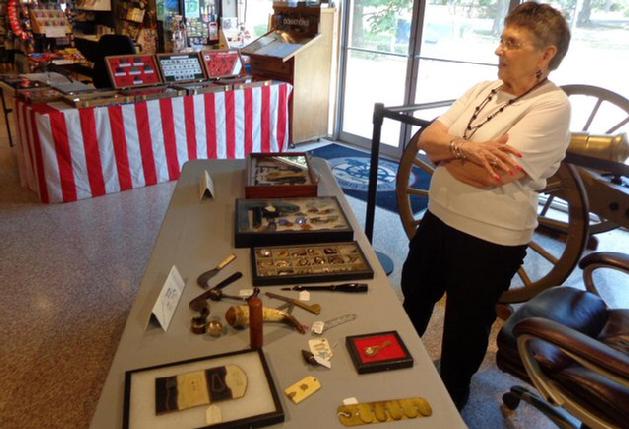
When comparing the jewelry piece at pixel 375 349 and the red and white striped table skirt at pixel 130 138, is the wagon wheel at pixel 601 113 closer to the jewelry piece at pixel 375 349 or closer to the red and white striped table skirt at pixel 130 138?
the jewelry piece at pixel 375 349

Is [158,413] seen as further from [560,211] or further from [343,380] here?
[560,211]

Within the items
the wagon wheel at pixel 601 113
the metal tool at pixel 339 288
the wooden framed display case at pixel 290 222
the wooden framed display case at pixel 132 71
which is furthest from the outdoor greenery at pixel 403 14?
the metal tool at pixel 339 288

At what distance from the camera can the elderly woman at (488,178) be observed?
126 centimetres

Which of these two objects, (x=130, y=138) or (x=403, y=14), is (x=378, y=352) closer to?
(x=130, y=138)

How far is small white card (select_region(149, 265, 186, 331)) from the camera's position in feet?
3.61

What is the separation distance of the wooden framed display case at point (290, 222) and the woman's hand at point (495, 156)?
1.39 ft

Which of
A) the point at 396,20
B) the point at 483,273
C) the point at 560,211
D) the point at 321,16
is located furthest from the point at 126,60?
the point at 560,211

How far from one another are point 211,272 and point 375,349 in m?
0.51

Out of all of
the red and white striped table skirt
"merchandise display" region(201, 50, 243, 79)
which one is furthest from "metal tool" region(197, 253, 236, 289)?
"merchandise display" region(201, 50, 243, 79)

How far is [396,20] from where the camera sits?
14.8 ft

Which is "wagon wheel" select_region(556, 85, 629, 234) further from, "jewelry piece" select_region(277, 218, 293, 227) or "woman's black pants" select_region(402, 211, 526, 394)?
"jewelry piece" select_region(277, 218, 293, 227)

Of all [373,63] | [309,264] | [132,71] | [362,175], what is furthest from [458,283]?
[373,63]

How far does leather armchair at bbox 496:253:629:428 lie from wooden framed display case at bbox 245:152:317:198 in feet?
2.75

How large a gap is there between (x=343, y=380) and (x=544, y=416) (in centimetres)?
120
